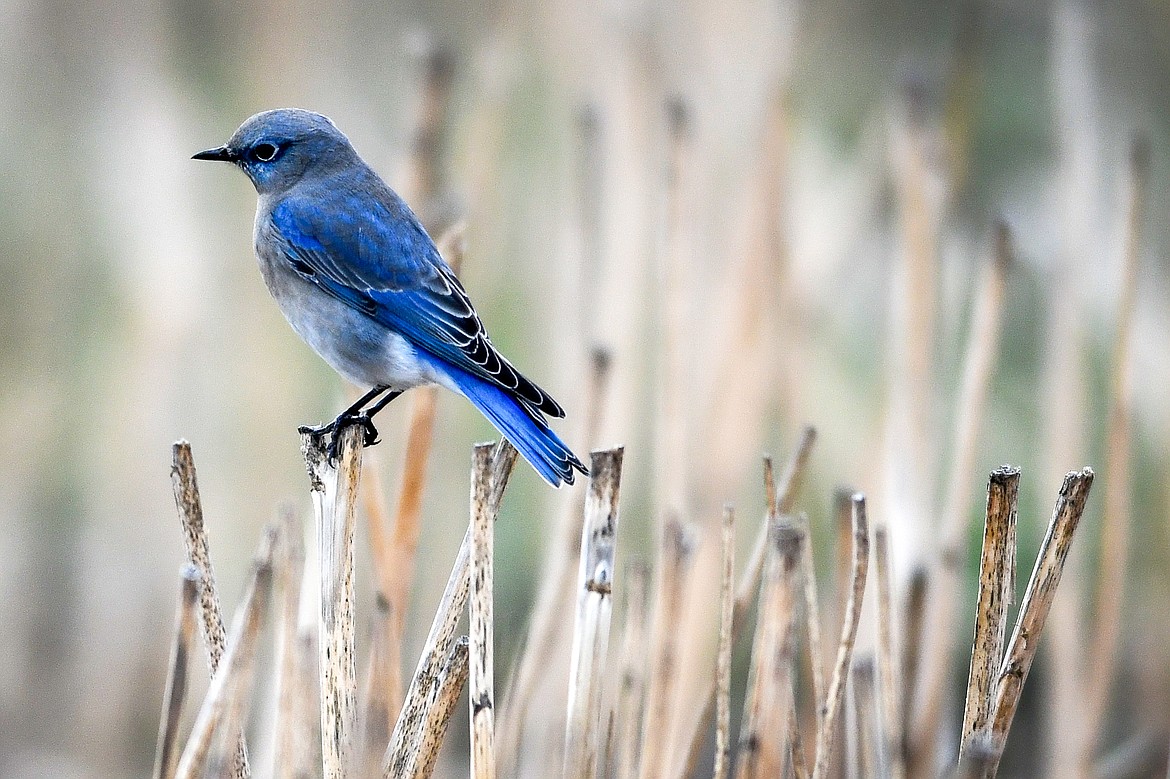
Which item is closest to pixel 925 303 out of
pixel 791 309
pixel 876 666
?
pixel 791 309

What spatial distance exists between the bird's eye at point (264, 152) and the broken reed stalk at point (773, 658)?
185 cm

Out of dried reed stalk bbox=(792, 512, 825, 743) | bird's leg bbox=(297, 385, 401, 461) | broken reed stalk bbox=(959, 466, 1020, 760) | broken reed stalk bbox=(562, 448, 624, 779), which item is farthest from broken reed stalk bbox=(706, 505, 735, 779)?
bird's leg bbox=(297, 385, 401, 461)

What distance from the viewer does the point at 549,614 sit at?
2.99m

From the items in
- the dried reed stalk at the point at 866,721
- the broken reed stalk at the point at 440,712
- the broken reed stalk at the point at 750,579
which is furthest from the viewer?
the broken reed stalk at the point at 750,579

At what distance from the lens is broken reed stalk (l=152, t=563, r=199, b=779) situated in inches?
78.4

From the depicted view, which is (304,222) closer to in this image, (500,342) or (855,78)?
(500,342)

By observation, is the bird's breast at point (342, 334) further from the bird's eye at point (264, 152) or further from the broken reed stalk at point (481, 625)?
the broken reed stalk at point (481, 625)

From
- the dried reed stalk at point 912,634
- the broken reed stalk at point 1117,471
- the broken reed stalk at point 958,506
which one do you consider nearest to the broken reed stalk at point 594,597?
the dried reed stalk at point 912,634

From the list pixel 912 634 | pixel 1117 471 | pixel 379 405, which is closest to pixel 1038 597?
pixel 912 634

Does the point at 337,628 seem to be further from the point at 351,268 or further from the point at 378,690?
the point at 351,268

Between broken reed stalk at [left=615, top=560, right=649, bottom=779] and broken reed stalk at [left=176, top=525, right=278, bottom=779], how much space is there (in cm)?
80

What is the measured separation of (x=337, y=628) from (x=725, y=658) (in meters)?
0.69

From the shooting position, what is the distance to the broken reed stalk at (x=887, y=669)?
2521 mm

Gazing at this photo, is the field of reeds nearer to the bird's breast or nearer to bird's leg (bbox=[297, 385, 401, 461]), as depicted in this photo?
bird's leg (bbox=[297, 385, 401, 461])
